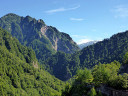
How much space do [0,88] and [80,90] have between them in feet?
381

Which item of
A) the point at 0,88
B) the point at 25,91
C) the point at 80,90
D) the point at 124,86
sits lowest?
the point at 25,91

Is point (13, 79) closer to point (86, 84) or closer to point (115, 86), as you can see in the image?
point (86, 84)

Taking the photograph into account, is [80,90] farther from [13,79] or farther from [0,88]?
[13,79]

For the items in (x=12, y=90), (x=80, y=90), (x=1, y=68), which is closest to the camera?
(x=80, y=90)

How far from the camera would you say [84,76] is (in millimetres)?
74938

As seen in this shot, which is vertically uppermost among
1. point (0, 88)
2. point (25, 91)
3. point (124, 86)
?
point (124, 86)

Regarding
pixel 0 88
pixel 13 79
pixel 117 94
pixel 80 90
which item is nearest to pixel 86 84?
pixel 80 90

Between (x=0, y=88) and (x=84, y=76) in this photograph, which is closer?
(x=84, y=76)

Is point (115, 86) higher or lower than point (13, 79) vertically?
higher

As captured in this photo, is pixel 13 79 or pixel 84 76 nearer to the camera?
pixel 84 76

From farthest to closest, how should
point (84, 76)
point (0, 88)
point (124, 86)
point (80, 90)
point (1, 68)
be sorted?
point (1, 68) → point (0, 88) → point (84, 76) → point (80, 90) → point (124, 86)

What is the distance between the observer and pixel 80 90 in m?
69.3

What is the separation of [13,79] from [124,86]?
161 meters

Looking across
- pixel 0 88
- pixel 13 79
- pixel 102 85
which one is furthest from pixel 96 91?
pixel 13 79
